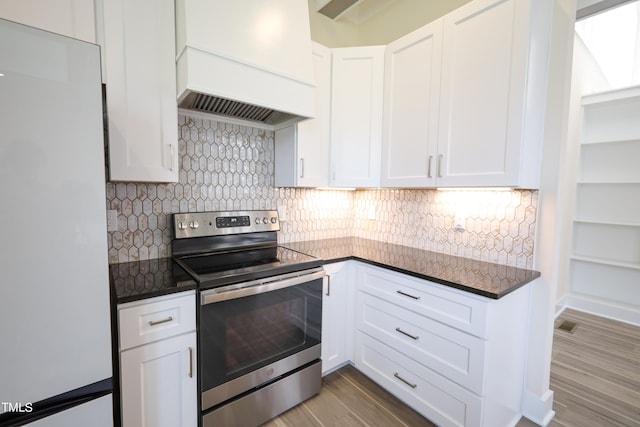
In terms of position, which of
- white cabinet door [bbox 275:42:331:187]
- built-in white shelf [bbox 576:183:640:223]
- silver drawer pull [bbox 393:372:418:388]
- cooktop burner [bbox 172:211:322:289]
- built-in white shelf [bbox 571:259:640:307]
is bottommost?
A: silver drawer pull [bbox 393:372:418:388]

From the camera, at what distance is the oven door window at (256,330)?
141 centimetres

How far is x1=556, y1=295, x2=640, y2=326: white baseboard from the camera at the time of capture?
3076 millimetres

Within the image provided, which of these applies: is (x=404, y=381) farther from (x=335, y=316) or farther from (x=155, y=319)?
(x=155, y=319)

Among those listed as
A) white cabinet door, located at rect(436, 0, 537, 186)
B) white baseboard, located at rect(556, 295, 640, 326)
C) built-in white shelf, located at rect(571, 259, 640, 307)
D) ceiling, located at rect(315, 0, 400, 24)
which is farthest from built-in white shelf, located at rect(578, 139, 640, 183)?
ceiling, located at rect(315, 0, 400, 24)

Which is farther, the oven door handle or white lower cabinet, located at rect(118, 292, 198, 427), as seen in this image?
the oven door handle

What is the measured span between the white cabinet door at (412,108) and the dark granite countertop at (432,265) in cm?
52

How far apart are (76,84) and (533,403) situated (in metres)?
2.69

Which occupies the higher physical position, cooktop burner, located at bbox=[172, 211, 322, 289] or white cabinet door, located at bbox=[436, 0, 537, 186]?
white cabinet door, located at bbox=[436, 0, 537, 186]

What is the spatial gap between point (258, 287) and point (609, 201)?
4046 millimetres

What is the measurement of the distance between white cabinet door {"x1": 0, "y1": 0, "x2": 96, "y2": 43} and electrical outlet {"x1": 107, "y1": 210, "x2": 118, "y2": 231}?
2.83 ft

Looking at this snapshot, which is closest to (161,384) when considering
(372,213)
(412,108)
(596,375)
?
(372,213)

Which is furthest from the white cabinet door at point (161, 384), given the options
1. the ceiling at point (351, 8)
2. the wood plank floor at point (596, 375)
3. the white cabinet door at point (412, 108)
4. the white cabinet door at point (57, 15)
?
the ceiling at point (351, 8)

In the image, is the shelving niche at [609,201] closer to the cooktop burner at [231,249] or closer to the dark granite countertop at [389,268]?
the dark granite countertop at [389,268]

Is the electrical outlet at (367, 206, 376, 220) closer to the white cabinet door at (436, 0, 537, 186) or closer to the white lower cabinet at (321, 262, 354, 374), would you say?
the white lower cabinet at (321, 262, 354, 374)
